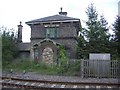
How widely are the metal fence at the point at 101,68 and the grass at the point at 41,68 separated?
4.75ft

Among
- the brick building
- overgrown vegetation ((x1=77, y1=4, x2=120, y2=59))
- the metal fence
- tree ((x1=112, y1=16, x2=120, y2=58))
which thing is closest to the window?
the brick building

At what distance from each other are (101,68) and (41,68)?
771cm

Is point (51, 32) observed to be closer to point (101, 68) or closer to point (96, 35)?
point (96, 35)

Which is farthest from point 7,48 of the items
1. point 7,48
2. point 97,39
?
point 97,39

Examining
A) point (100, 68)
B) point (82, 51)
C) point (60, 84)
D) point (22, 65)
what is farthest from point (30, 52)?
point (60, 84)

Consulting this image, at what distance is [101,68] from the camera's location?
19.8 metres

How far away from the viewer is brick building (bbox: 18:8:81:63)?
3064cm

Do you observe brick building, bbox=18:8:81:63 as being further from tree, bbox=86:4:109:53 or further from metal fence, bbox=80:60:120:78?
metal fence, bbox=80:60:120:78

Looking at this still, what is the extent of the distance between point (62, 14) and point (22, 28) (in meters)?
9.07

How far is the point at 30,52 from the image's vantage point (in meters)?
32.6

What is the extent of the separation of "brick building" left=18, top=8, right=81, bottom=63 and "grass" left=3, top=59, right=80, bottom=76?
3900 millimetres

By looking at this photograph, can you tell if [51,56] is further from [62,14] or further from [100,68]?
[100,68]

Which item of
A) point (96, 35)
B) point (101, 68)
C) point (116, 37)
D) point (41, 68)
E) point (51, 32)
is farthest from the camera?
point (51, 32)

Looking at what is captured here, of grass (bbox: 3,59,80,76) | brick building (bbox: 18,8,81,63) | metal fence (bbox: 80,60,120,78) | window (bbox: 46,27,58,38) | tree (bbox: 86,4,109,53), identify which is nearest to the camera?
metal fence (bbox: 80,60,120,78)
